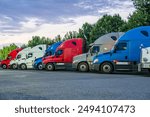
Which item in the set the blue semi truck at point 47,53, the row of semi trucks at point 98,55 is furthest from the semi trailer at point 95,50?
the blue semi truck at point 47,53

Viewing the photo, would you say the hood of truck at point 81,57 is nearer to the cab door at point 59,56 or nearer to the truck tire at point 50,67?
the cab door at point 59,56

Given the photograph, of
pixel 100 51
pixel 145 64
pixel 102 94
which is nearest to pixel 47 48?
pixel 100 51

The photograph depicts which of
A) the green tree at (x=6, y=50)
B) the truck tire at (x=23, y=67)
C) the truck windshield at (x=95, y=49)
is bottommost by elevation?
the truck tire at (x=23, y=67)

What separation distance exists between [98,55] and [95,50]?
2375mm

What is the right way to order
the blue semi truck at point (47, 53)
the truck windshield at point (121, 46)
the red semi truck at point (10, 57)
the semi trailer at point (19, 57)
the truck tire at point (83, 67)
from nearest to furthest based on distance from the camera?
the truck windshield at point (121, 46)
the truck tire at point (83, 67)
the blue semi truck at point (47, 53)
the semi trailer at point (19, 57)
the red semi truck at point (10, 57)

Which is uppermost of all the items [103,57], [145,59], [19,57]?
[19,57]

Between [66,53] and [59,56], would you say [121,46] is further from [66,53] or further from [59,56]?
[59,56]

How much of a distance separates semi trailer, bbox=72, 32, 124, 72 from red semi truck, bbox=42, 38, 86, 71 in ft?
7.67

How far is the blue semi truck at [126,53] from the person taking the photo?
23609 mm

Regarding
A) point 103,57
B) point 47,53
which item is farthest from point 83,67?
point 47,53

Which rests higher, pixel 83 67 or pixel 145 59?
pixel 145 59

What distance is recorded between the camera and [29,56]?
36750 millimetres

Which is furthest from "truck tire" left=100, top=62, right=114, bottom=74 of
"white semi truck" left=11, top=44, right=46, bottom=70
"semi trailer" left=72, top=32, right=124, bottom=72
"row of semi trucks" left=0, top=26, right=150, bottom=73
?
"white semi truck" left=11, top=44, right=46, bottom=70

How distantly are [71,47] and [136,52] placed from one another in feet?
25.6
